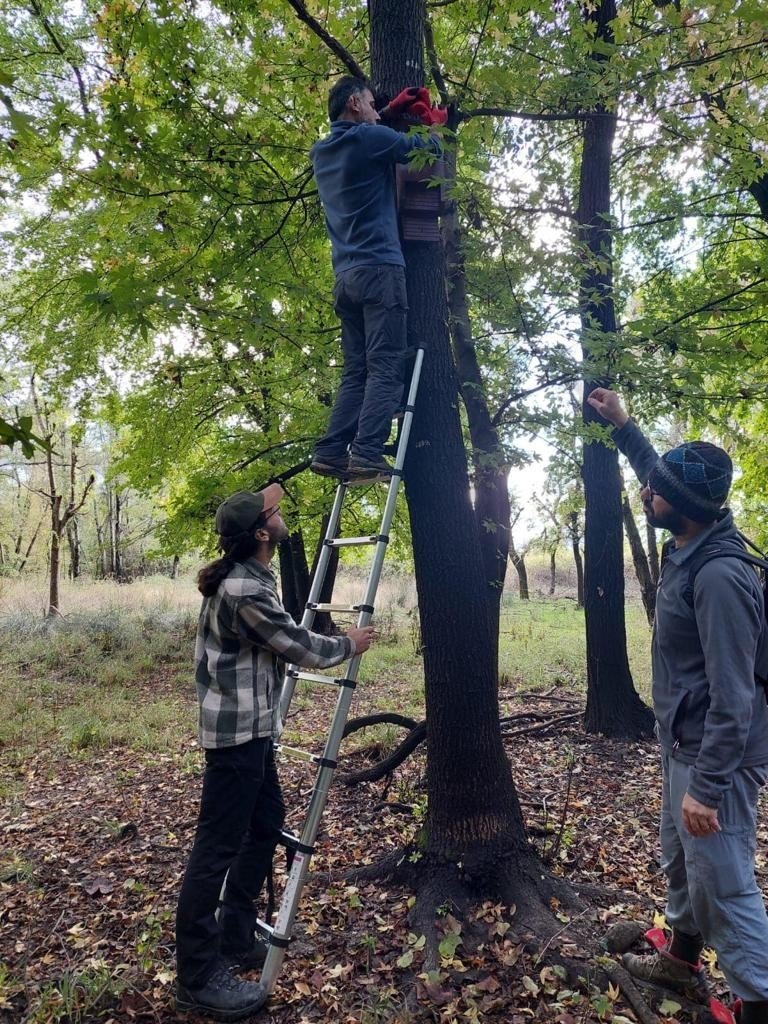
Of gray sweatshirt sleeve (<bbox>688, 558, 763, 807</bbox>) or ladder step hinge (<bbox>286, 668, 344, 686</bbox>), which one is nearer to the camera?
gray sweatshirt sleeve (<bbox>688, 558, 763, 807</bbox>)

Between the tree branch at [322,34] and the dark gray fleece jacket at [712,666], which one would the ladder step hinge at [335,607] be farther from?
the tree branch at [322,34]

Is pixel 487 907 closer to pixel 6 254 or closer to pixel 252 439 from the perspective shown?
pixel 252 439

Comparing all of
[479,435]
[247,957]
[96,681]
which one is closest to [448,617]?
[247,957]

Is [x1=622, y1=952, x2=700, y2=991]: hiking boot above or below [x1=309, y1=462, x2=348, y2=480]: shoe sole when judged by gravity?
below

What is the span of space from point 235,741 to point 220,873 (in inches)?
24.3

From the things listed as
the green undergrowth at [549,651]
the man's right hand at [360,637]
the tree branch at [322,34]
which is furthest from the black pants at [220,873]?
the green undergrowth at [549,651]

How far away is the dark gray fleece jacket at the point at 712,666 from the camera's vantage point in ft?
7.75

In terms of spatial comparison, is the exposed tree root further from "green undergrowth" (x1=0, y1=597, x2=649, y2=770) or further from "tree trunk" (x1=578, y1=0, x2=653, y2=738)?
"tree trunk" (x1=578, y1=0, x2=653, y2=738)

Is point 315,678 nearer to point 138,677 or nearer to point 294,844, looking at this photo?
point 294,844

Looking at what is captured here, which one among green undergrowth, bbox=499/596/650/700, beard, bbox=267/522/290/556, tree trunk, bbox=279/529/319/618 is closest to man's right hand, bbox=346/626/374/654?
beard, bbox=267/522/290/556

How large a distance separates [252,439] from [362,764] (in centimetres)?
429

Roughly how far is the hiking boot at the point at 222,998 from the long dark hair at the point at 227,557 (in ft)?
6.02

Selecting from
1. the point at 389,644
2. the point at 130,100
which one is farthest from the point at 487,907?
the point at 389,644

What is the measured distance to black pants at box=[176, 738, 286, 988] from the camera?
2959 millimetres
